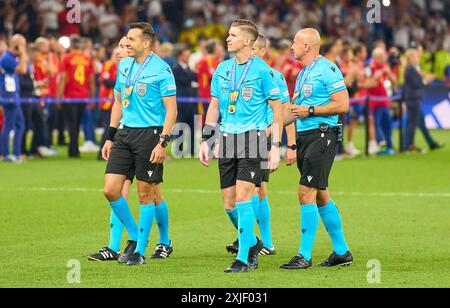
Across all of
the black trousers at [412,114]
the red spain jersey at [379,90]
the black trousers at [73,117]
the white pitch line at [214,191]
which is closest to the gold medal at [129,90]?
the white pitch line at [214,191]

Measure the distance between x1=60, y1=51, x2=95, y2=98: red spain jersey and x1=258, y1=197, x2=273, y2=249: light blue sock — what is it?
12736mm

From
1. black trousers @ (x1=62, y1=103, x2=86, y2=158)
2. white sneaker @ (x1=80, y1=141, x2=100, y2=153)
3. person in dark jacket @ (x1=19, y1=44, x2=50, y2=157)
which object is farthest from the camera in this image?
white sneaker @ (x1=80, y1=141, x2=100, y2=153)

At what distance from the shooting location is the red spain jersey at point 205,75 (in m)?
24.9

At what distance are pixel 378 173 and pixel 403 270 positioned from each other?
34.1ft

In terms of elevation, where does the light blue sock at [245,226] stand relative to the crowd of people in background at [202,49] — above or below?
below

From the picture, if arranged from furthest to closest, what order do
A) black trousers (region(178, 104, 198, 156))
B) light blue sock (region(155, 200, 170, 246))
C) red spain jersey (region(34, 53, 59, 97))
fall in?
black trousers (region(178, 104, 198, 156)) → red spain jersey (region(34, 53, 59, 97)) → light blue sock (region(155, 200, 170, 246))

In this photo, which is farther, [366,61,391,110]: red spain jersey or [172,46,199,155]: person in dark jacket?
[366,61,391,110]: red spain jersey

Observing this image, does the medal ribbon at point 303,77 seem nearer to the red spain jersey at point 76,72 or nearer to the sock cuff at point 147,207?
the sock cuff at point 147,207

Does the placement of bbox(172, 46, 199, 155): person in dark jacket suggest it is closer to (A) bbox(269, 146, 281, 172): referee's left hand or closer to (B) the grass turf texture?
(B) the grass turf texture

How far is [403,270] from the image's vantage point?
33.6 ft

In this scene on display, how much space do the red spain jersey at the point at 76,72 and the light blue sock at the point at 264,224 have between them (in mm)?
12736

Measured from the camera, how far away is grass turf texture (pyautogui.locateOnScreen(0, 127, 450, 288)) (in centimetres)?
979

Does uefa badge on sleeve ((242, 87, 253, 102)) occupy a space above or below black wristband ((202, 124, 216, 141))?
above

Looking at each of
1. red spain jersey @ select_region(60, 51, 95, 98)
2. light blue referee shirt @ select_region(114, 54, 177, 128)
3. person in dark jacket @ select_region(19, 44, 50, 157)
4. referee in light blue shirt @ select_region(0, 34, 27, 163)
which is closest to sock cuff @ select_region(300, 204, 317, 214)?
light blue referee shirt @ select_region(114, 54, 177, 128)
